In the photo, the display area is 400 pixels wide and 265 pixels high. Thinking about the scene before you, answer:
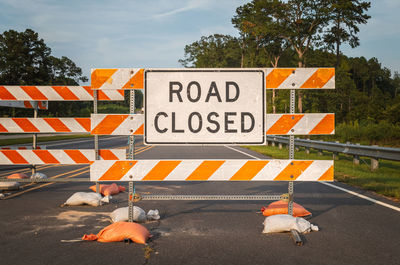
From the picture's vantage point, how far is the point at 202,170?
4.90 m

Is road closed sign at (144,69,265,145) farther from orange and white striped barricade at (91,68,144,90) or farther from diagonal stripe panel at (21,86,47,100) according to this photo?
diagonal stripe panel at (21,86,47,100)

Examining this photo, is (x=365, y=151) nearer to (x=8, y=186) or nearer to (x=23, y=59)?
(x=8, y=186)

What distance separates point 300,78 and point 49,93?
5288 mm

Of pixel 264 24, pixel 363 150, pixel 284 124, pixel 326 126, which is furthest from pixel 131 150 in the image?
pixel 264 24

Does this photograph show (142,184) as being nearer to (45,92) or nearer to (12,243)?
(45,92)

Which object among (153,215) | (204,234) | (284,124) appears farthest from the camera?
(153,215)

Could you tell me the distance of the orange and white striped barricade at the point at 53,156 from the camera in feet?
22.9

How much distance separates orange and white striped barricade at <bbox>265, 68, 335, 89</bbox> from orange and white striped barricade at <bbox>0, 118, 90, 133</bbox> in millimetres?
4124

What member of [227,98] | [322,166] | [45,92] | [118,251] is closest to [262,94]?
[227,98]

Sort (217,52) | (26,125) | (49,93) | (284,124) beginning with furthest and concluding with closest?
(217,52)
(49,93)
(26,125)
(284,124)

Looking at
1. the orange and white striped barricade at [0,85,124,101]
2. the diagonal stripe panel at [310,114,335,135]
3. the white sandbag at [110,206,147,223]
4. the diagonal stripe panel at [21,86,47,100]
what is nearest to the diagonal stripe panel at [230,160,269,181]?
the diagonal stripe panel at [310,114,335,135]

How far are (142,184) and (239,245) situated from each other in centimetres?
512

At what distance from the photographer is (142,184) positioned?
30.0 feet

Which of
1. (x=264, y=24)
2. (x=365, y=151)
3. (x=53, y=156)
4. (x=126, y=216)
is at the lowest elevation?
(x=126, y=216)
